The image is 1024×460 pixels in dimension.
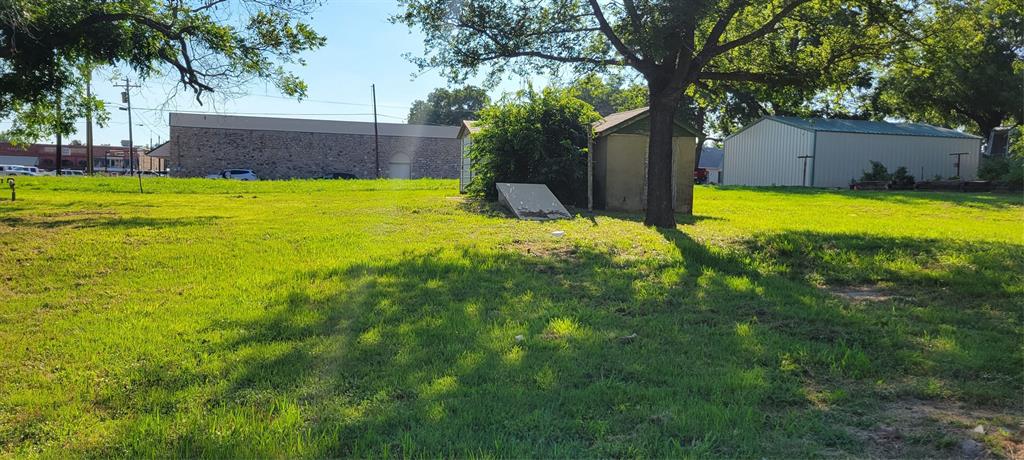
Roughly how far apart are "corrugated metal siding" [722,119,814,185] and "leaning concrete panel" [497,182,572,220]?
74.7 feet

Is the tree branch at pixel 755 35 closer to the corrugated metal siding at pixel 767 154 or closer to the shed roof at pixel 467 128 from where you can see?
the shed roof at pixel 467 128

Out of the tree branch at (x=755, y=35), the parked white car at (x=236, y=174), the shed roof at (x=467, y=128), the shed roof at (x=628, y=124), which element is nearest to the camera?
the tree branch at (x=755, y=35)

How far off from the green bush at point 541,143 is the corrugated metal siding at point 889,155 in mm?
20559

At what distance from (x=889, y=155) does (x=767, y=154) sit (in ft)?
20.1

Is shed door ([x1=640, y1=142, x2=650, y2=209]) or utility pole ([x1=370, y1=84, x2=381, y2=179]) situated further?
utility pole ([x1=370, y1=84, x2=381, y2=179])

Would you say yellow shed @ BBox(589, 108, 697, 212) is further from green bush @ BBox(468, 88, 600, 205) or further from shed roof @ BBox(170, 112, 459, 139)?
shed roof @ BBox(170, 112, 459, 139)

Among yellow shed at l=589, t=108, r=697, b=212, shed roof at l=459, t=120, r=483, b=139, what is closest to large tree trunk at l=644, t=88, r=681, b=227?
yellow shed at l=589, t=108, r=697, b=212

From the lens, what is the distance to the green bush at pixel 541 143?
17.4 m

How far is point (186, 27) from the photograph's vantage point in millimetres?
15188

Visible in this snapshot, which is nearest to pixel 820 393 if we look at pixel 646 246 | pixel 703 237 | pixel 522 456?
pixel 522 456

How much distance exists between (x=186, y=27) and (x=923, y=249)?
15770 mm

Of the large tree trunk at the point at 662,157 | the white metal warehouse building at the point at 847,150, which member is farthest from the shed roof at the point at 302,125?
the large tree trunk at the point at 662,157

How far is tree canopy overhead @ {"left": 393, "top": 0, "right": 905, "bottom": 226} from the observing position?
438 inches

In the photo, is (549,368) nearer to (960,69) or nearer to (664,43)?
(664,43)
